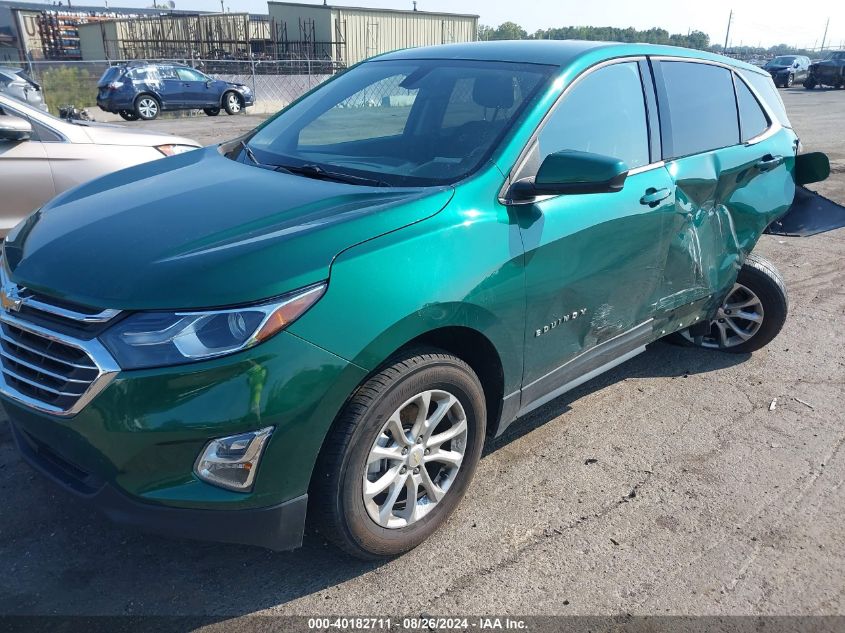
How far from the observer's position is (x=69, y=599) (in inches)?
96.7

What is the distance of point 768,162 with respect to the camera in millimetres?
4332

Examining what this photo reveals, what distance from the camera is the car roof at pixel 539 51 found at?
10.8 ft

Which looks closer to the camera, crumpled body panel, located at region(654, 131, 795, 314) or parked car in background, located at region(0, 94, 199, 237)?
crumpled body panel, located at region(654, 131, 795, 314)

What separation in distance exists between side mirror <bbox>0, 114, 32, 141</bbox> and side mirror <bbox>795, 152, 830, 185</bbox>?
17.9ft

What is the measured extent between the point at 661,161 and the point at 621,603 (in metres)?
2.16

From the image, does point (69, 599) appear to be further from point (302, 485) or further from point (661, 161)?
point (661, 161)

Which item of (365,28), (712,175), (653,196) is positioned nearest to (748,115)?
(712,175)

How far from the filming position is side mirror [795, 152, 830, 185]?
4652 mm

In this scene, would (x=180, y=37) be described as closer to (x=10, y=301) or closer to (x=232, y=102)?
(x=232, y=102)

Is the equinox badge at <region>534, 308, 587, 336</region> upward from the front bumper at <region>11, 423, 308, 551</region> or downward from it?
upward

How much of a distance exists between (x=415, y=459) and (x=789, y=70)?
4280cm

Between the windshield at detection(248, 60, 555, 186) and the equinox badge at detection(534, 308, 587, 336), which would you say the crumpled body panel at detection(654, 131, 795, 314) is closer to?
the equinox badge at detection(534, 308, 587, 336)

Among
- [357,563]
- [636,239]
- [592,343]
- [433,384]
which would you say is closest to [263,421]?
[433,384]

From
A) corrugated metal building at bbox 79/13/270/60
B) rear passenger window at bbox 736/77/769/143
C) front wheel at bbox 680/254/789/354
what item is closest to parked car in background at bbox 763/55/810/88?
corrugated metal building at bbox 79/13/270/60
